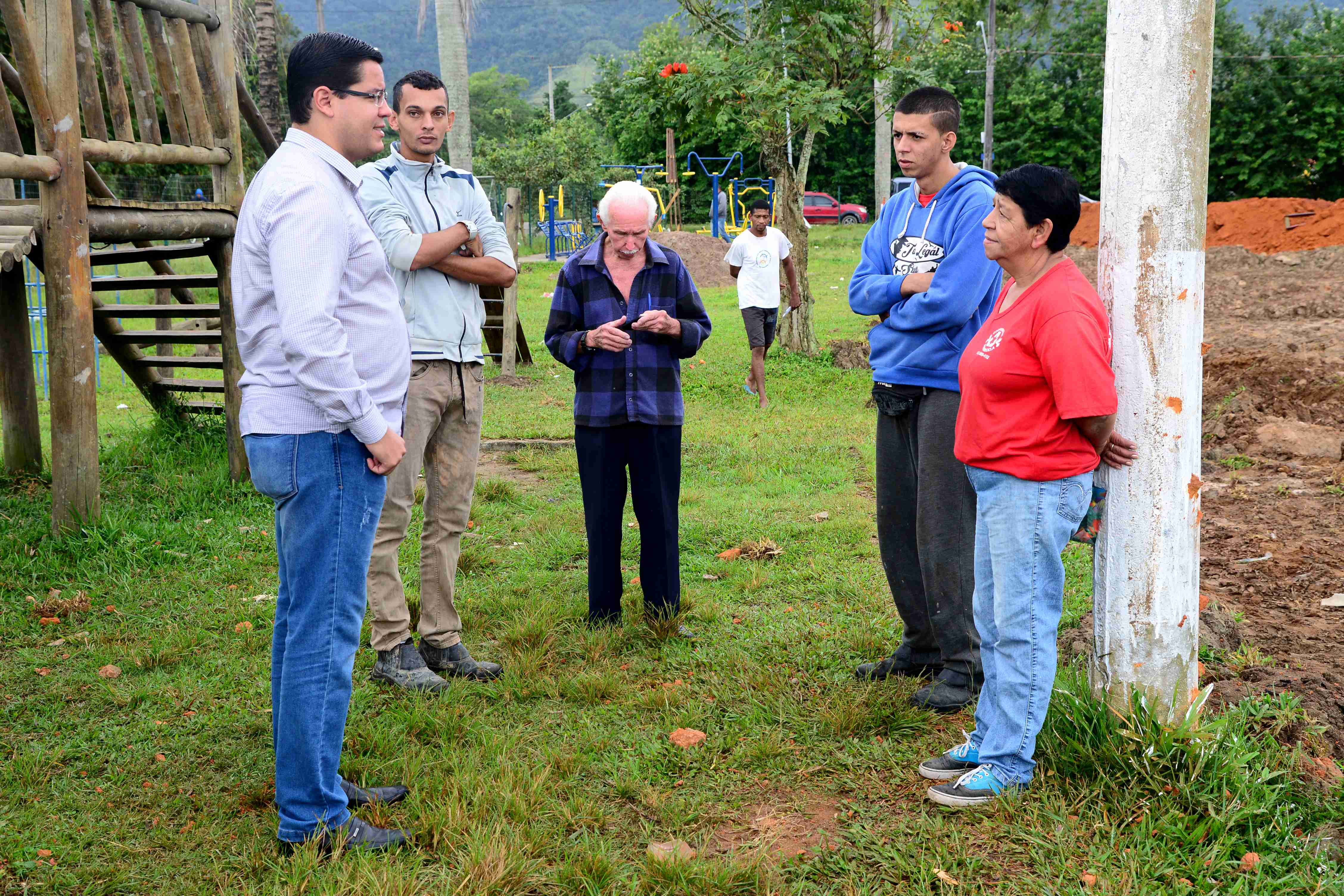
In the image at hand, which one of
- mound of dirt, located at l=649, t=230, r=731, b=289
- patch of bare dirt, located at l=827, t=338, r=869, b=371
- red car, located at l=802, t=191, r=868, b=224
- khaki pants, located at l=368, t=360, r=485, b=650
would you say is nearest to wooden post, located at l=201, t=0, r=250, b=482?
khaki pants, located at l=368, t=360, r=485, b=650

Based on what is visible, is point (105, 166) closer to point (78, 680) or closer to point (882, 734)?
point (78, 680)

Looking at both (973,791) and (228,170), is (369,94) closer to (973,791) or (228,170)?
(973,791)

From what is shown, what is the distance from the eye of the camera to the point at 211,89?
8.20 metres

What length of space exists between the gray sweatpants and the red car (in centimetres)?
4027

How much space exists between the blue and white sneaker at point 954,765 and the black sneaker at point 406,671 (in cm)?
198

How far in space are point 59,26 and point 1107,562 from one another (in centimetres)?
654

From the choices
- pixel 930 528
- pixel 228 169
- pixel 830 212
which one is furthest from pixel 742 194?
pixel 930 528

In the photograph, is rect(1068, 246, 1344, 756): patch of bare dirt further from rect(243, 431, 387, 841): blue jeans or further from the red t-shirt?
rect(243, 431, 387, 841): blue jeans

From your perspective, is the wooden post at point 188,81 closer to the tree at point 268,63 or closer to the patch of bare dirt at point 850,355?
the patch of bare dirt at point 850,355

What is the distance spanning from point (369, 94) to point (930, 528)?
249 cm

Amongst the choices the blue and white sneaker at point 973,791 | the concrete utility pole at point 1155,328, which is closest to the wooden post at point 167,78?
the concrete utility pole at point 1155,328

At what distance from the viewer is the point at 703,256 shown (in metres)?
28.7

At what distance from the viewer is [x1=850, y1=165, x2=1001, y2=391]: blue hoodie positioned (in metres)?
4.02

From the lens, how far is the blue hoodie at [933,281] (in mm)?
4023
